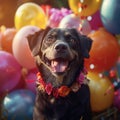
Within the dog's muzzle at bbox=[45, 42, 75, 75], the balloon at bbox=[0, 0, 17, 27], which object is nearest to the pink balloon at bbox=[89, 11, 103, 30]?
the dog's muzzle at bbox=[45, 42, 75, 75]

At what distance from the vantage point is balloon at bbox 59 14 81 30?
4.20 meters

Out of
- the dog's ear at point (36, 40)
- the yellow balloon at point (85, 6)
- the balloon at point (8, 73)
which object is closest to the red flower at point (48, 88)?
the dog's ear at point (36, 40)

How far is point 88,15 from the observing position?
4.23m

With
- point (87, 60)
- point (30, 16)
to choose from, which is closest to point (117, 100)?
point (87, 60)

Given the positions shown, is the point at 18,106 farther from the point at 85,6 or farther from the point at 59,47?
the point at 85,6

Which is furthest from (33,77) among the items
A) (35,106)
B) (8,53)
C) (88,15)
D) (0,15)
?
(0,15)

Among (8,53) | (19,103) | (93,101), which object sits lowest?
(93,101)

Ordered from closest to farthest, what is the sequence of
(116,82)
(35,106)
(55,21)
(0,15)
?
1. (35,106)
2. (116,82)
3. (55,21)
4. (0,15)

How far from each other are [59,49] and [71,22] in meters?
0.96

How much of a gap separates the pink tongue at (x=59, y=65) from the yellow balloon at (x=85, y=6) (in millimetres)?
945

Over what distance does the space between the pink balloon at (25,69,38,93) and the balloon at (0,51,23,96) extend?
138 mm

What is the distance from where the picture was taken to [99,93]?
3.91 metres

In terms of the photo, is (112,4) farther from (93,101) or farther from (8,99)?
(8,99)

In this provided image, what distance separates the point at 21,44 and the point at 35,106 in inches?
28.4
